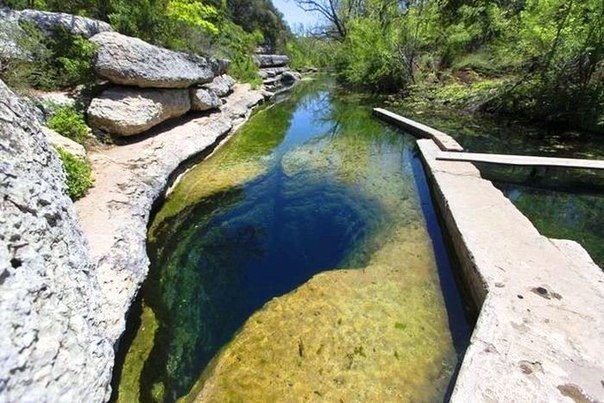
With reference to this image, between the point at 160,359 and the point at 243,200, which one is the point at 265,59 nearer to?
the point at 243,200


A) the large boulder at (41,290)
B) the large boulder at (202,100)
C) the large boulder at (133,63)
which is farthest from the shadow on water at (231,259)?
the large boulder at (202,100)

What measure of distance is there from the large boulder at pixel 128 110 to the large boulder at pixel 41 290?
10.3 ft

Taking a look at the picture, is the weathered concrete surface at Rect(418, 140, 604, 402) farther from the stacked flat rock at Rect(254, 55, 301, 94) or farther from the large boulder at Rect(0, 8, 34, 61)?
the stacked flat rock at Rect(254, 55, 301, 94)

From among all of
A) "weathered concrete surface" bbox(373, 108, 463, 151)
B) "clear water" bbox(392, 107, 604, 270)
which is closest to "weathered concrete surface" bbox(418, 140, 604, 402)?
"clear water" bbox(392, 107, 604, 270)

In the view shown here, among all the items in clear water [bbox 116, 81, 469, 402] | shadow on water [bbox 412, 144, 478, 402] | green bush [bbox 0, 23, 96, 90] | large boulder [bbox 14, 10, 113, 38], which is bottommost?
clear water [bbox 116, 81, 469, 402]

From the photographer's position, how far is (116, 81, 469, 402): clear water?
2.33 metres

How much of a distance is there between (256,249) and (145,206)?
4.77ft

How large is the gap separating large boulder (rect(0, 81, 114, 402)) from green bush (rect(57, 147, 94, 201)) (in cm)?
132

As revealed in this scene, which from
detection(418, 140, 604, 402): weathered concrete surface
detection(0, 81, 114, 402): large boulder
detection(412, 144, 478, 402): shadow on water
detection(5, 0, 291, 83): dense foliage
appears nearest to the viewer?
detection(0, 81, 114, 402): large boulder

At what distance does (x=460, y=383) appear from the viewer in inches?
71.4

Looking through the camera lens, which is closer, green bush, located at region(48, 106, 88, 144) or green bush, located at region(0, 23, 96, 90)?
green bush, located at region(48, 106, 88, 144)

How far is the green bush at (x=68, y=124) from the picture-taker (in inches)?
192

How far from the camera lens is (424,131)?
7.77 meters

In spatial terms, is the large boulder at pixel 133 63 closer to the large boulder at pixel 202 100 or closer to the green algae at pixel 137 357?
the large boulder at pixel 202 100
